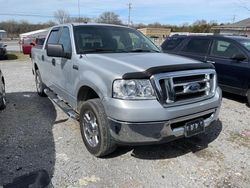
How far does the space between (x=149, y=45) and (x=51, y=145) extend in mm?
2463

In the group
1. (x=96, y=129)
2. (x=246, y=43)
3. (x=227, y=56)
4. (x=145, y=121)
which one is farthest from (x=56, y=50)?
(x=246, y=43)

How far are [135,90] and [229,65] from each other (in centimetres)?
445

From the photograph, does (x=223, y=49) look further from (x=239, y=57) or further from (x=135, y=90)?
(x=135, y=90)

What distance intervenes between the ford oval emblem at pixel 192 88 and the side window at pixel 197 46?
13.8 feet

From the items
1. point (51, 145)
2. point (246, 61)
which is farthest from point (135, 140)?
point (246, 61)

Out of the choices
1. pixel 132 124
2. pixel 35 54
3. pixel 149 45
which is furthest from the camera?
pixel 35 54

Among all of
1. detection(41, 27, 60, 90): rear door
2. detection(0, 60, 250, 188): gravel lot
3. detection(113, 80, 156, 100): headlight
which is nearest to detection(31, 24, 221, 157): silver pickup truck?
detection(113, 80, 156, 100): headlight

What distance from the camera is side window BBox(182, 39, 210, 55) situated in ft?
23.2

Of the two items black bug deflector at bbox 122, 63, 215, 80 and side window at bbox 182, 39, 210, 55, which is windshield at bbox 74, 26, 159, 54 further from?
side window at bbox 182, 39, 210, 55

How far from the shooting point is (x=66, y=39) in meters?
4.33

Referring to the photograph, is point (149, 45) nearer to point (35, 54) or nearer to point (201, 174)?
point (201, 174)

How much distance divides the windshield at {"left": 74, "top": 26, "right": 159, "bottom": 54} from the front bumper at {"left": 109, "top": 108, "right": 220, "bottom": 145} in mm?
1506

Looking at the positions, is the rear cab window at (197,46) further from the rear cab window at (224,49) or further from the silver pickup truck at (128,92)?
the silver pickup truck at (128,92)

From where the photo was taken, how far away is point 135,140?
2.85 metres
